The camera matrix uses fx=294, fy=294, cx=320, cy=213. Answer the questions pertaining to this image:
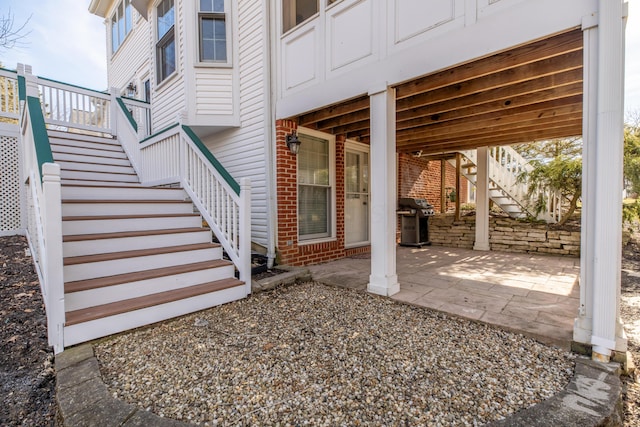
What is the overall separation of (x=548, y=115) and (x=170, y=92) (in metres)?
6.23

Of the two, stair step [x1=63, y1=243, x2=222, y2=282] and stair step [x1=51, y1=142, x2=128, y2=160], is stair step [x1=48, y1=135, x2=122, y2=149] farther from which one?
stair step [x1=63, y1=243, x2=222, y2=282]

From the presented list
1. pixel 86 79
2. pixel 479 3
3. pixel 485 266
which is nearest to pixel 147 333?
pixel 479 3

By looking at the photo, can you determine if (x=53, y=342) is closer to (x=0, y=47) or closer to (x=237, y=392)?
(x=237, y=392)

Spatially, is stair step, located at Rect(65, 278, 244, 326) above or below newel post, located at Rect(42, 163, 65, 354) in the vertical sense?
below

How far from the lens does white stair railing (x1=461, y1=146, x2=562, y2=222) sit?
6332 millimetres

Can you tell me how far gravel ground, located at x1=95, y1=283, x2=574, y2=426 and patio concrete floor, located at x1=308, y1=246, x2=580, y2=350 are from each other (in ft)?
0.77

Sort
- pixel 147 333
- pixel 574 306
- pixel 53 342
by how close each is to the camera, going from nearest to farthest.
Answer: pixel 53 342, pixel 147 333, pixel 574 306

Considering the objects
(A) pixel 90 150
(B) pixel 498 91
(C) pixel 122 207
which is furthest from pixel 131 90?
(B) pixel 498 91

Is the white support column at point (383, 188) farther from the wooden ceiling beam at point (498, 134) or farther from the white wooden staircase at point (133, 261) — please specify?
the wooden ceiling beam at point (498, 134)

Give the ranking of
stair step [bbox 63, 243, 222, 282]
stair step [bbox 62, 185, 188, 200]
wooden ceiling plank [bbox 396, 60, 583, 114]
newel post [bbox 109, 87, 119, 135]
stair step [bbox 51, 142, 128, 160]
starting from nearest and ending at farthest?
stair step [bbox 63, 243, 222, 282], wooden ceiling plank [bbox 396, 60, 583, 114], stair step [bbox 62, 185, 188, 200], stair step [bbox 51, 142, 128, 160], newel post [bbox 109, 87, 119, 135]

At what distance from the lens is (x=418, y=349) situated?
2141mm

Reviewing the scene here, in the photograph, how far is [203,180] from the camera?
3.77 meters

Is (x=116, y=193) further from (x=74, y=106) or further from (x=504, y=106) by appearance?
(x=504, y=106)

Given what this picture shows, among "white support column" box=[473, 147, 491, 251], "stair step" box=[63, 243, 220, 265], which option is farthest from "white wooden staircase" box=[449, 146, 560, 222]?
"stair step" box=[63, 243, 220, 265]
